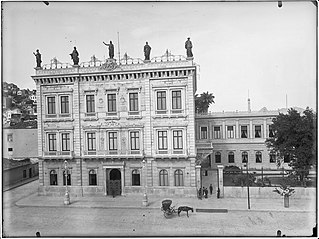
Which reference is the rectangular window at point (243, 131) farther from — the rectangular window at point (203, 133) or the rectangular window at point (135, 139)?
the rectangular window at point (135, 139)

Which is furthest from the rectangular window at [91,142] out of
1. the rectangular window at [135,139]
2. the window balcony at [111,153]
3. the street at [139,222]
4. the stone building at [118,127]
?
the street at [139,222]

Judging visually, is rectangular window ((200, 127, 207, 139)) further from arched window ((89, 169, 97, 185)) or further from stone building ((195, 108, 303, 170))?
arched window ((89, 169, 97, 185))

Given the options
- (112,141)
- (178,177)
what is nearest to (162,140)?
(178,177)

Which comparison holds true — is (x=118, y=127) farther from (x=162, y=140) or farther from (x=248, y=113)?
(x=248, y=113)

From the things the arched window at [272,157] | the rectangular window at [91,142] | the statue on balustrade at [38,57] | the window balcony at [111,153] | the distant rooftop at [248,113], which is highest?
the statue on balustrade at [38,57]

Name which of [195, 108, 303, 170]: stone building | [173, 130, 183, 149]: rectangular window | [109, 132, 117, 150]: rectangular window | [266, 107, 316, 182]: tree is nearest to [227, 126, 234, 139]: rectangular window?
[195, 108, 303, 170]: stone building
